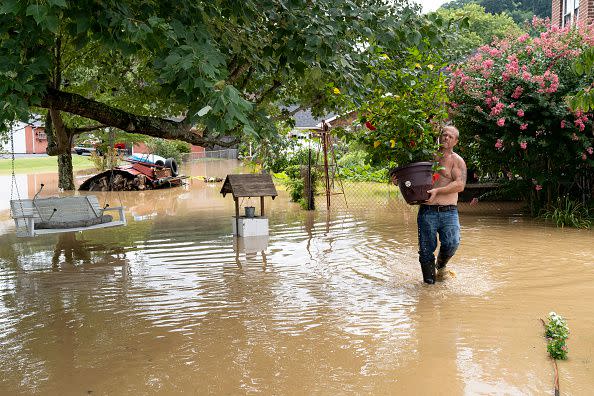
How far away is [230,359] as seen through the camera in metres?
5.90

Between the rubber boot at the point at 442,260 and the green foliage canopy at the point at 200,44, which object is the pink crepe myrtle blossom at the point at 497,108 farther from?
the rubber boot at the point at 442,260

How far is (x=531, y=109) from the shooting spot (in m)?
14.2

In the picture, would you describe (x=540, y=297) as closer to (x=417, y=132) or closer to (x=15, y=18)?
(x=417, y=132)

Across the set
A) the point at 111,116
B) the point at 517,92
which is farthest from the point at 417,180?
the point at 517,92

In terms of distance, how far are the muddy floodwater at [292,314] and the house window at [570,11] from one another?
12.9 metres

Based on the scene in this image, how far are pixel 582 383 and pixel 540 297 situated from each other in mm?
2806

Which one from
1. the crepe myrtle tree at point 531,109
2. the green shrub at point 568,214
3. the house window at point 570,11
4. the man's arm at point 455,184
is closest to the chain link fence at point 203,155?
the house window at point 570,11

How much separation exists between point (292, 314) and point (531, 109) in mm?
8922

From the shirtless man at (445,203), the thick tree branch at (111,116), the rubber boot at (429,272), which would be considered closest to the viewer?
the shirtless man at (445,203)

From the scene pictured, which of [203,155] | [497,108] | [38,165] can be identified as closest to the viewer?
[497,108]

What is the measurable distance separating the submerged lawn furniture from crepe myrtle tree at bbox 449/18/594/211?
760 cm

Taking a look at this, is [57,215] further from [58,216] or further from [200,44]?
[200,44]

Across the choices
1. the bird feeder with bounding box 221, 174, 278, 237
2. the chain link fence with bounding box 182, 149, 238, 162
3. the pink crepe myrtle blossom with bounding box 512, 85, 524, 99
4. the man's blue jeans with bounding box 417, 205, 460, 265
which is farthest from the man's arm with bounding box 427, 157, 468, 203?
the chain link fence with bounding box 182, 149, 238, 162

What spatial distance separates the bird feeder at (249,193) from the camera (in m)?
13.4
